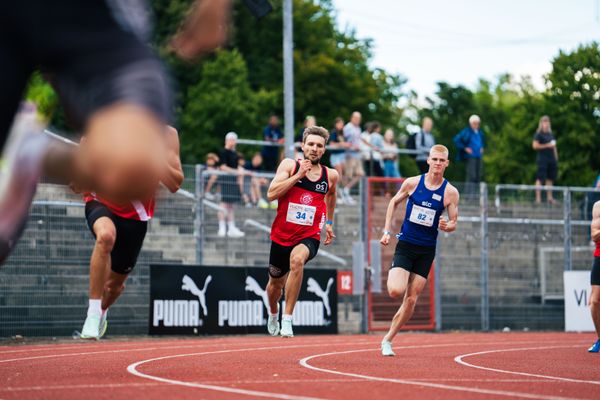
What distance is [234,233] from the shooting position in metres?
20.5

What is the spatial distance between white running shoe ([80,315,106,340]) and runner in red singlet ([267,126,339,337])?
2940 millimetres

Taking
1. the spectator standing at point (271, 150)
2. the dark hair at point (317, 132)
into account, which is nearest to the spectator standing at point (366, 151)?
the spectator standing at point (271, 150)

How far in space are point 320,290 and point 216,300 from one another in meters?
2.31

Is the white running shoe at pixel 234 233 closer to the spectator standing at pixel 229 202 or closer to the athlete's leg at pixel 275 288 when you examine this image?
the spectator standing at pixel 229 202

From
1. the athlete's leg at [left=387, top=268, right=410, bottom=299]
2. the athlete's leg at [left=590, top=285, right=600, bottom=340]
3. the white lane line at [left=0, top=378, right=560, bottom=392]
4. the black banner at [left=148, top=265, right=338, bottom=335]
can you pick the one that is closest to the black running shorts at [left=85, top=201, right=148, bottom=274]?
the white lane line at [left=0, top=378, right=560, bottom=392]

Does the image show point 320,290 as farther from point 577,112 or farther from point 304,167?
point 577,112

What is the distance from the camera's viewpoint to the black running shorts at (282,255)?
42.5 ft

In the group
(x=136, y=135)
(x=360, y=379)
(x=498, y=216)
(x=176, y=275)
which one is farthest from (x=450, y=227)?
(x=498, y=216)

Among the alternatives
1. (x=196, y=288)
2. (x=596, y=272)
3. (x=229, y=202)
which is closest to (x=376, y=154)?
(x=229, y=202)

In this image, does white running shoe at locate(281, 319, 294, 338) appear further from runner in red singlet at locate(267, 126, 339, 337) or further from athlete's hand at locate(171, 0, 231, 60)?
athlete's hand at locate(171, 0, 231, 60)

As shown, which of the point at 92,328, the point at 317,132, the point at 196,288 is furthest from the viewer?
the point at 196,288

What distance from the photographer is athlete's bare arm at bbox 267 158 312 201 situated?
41.7 ft

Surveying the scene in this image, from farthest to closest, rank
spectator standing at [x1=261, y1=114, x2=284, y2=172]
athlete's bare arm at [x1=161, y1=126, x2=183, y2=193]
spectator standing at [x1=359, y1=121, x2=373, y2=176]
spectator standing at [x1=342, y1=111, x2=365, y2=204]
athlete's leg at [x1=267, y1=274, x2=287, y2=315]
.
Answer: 1. spectator standing at [x1=261, y1=114, x2=284, y2=172]
2. spectator standing at [x1=359, y1=121, x2=373, y2=176]
3. spectator standing at [x1=342, y1=111, x2=365, y2=204]
4. athlete's leg at [x1=267, y1=274, x2=287, y2=315]
5. athlete's bare arm at [x1=161, y1=126, x2=183, y2=193]

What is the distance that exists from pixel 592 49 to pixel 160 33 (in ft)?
57.6
